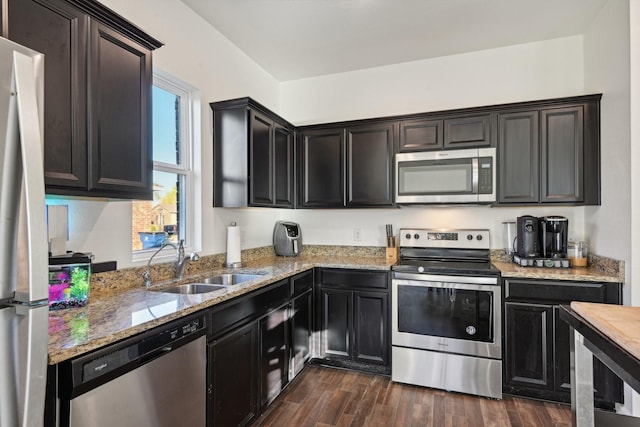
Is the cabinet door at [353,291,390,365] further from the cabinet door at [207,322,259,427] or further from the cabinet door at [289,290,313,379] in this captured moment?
the cabinet door at [207,322,259,427]

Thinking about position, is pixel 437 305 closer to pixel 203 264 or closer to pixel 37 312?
pixel 203 264

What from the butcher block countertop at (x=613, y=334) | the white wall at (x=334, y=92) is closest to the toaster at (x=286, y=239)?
the white wall at (x=334, y=92)

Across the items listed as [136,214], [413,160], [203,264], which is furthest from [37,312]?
[413,160]

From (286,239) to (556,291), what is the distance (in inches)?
92.6

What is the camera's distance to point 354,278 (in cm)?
292

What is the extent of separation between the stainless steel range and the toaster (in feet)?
3.81

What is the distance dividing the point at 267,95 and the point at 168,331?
2.86 meters

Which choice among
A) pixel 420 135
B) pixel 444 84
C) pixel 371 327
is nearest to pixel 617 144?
pixel 420 135

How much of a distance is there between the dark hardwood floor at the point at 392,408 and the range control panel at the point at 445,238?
4.10ft

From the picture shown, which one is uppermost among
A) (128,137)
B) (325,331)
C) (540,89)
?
(540,89)

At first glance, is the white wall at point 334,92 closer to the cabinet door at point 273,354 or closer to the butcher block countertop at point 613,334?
the cabinet door at point 273,354

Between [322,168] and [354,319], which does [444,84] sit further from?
[354,319]

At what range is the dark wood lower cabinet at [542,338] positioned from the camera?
7.65ft

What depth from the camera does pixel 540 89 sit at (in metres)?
3.03
